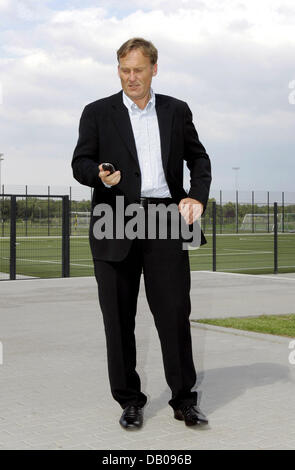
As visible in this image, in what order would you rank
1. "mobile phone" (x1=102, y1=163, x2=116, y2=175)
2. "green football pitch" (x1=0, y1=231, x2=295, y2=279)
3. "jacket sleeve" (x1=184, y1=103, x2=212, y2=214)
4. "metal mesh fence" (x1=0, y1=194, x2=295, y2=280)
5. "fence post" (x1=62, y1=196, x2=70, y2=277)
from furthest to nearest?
1. "green football pitch" (x1=0, y1=231, x2=295, y2=279)
2. "metal mesh fence" (x1=0, y1=194, x2=295, y2=280)
3. "fence post" (x1=62, y1=196, x2=70, y2=277)
4. "jacket sleeve" (x1=184, y1=103, x2=212, y2=214)
5. "mobile phone" (x1=102, y1=163, x2=116, y2=175)

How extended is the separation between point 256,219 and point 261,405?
167ft

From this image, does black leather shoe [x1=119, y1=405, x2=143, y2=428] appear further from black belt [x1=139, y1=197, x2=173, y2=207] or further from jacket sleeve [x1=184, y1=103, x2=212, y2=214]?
jacket sleeve [x1=184, y1=103, x2=212, y2=214]

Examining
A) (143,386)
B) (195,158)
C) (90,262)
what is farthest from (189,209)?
(90,262)

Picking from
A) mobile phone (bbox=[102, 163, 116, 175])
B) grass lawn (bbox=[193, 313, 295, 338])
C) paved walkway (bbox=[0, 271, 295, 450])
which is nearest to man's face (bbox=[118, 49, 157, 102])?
mobile phone (bbox=[102, 163, 116, 175])

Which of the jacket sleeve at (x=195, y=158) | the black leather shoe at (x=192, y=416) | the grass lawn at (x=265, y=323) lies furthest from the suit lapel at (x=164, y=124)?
the grass lawn at (x=265, y=323)

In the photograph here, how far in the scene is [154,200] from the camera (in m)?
4.44

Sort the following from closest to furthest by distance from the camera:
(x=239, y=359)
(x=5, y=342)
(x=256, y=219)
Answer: (x=239, y=359) < (x=5, y=342) < (x=256, y=219)

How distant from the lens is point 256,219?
5538cm

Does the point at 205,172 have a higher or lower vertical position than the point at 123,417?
higher

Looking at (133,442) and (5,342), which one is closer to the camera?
(133,442)

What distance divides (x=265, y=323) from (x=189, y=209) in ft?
15.8

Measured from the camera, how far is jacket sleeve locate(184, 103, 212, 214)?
454 centimetres

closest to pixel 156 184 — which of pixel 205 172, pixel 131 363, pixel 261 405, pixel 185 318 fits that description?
pixel 205 172
